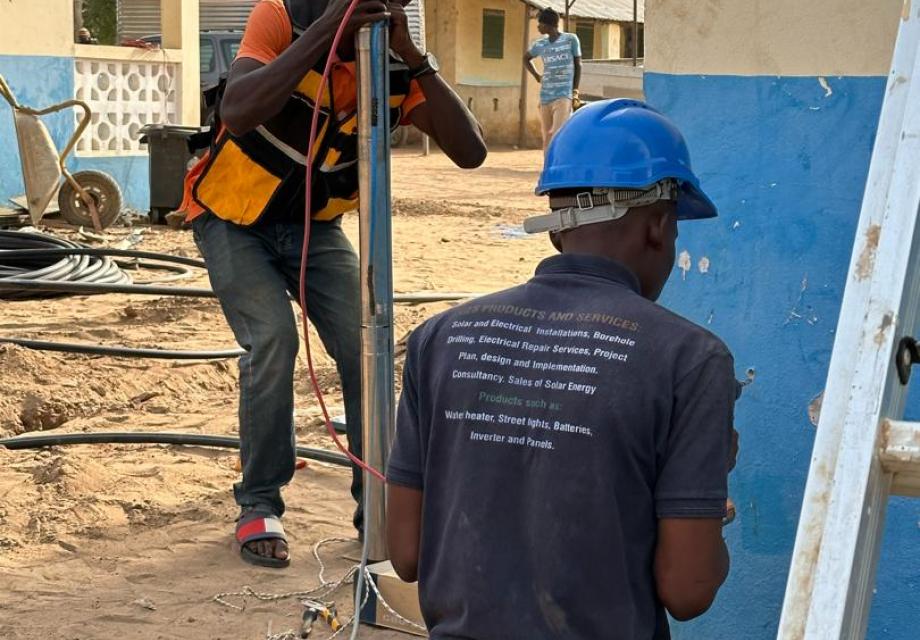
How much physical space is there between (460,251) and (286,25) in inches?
340

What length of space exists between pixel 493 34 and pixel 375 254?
2850 cm

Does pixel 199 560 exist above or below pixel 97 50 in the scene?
below

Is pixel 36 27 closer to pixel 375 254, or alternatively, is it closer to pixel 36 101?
pixel 36 101

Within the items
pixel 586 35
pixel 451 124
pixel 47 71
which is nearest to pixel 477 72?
pixel 586 35

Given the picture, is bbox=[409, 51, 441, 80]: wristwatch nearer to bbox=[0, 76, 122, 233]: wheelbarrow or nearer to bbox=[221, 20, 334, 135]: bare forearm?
bbox=[221, 20, 334, 135]: bare forearm

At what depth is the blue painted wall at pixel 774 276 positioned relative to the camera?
10.5ft

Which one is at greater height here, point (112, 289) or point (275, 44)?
point (275, 44)

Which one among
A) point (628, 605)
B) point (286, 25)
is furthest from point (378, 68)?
point (628, 605)

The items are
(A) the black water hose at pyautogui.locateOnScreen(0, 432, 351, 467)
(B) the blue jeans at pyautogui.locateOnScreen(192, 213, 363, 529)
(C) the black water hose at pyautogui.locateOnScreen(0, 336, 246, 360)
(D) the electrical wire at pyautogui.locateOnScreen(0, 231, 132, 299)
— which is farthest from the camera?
(D) the electrical wire at pyautogui.locateOnScreen(0, 231, 132, 299)

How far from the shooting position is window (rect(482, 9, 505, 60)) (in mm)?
31281

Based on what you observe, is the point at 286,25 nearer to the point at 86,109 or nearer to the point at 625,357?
the point at 625,357

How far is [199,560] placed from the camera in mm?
4695

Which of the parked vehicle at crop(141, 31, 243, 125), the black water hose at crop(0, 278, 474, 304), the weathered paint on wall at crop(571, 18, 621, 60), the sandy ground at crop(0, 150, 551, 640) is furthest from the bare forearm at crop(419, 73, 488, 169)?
the weathered paint on wall at crop(571, 18, 621, 60)

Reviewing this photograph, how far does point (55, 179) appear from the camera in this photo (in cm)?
1203
